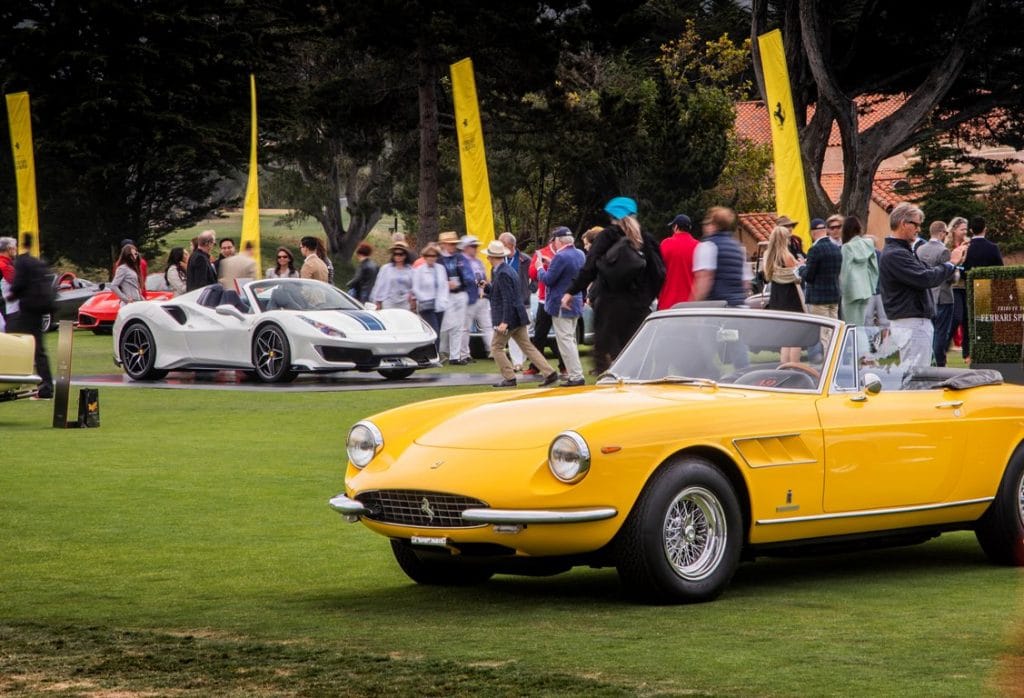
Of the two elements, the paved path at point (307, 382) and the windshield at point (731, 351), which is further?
the paved path at point (307, 382)

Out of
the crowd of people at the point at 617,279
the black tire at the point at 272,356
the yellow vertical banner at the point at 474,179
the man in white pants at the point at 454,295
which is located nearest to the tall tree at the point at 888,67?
the yellow vertical banner at the point at 474,179

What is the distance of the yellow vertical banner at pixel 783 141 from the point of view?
2788 cm

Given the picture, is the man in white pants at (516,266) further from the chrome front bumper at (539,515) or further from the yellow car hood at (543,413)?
the chrome front bumper at (539,515)

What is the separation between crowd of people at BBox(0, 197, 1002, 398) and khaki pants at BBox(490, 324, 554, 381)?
2 centimetres

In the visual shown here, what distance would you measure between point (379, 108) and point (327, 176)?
25950 millimetres

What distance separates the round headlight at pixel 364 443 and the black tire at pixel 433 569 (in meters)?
0.41

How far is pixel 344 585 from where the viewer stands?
8281 mm

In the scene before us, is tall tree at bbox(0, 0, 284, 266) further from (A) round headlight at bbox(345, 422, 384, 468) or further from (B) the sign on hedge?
(A) round headlight at bbox(345, 422, 384, 468)

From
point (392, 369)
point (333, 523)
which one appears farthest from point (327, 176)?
point (333, 523)

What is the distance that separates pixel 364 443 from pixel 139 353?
1643cm

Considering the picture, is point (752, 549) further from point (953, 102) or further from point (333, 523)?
point (953, 102)

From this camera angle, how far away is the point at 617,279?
47.3 ft

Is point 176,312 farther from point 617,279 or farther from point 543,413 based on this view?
point 543,413

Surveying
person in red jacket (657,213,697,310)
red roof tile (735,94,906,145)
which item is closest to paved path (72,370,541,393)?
person in red jacket (657,213,697,310)
